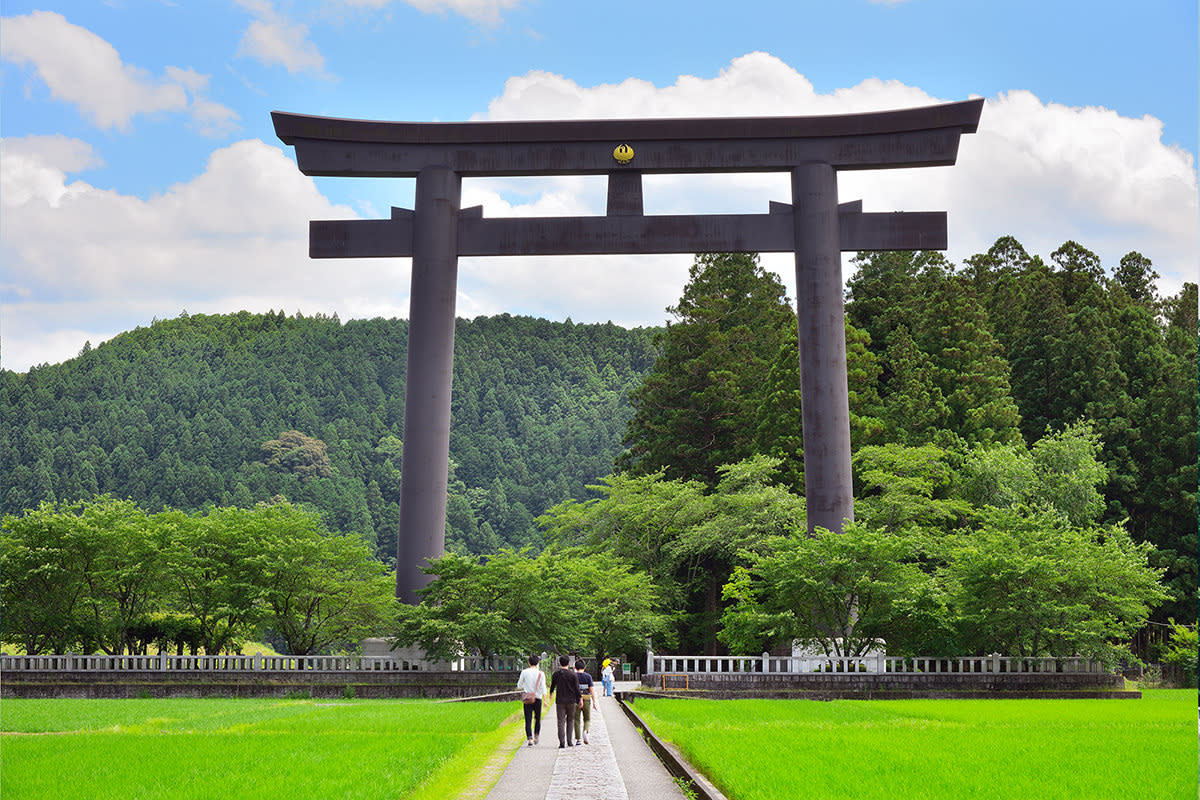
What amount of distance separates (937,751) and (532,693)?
5339 mm

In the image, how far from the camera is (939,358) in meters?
48.0

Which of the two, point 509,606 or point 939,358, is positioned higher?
point 939,358

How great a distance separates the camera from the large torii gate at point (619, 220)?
30109mm

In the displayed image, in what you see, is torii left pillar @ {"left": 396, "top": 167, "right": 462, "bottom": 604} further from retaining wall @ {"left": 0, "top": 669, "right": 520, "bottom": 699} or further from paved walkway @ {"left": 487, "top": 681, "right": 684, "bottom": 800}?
paved walkway @ {"left": 487, "top": 681, "right": 684, "bottom": 800}

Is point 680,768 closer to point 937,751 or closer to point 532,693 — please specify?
point 937,751

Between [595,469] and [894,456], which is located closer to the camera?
[894,456]

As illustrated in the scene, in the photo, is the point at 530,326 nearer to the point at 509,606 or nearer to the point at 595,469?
the point at 595,469

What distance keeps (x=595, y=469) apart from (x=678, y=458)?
49.0 meters

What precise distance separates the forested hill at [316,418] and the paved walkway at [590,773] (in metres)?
79.4

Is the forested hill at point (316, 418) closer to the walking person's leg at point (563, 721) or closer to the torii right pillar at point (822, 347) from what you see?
the torii right pillar at point (822, 347)

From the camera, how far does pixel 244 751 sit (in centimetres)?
1394

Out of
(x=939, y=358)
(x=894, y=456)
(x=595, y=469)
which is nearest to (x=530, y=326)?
(x=595, y=469)

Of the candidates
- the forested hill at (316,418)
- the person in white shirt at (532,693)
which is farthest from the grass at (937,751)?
the forested hill at (316,418)

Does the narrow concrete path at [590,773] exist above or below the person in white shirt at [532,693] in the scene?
below
